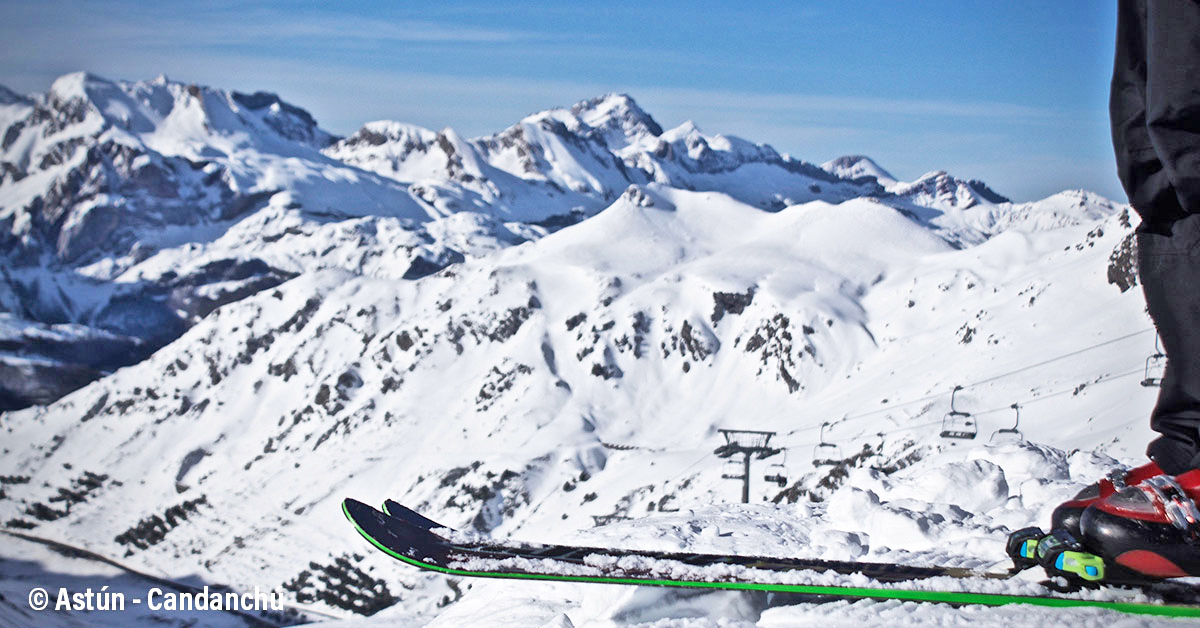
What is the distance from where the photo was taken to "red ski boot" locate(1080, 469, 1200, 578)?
542cm

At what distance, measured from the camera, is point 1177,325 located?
5.87 meters

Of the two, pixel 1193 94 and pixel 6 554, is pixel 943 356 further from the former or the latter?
pixel 6 554

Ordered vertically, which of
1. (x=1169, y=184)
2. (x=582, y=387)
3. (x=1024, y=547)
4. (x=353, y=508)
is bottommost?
(x=582, y=387)

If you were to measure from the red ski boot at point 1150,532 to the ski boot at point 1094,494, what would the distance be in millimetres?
211

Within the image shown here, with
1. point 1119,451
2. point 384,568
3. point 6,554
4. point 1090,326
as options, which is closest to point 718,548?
point 1119,451

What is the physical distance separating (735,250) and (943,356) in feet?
200

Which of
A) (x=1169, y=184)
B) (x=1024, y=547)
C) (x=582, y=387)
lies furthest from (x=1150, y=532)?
(x=582, y=387)

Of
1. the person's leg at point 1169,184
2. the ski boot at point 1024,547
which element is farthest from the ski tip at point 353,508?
the person's leg at point 1169,184

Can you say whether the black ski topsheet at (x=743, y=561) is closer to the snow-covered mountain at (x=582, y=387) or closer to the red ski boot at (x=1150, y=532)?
the red ski boot at (x=1150, y=532)

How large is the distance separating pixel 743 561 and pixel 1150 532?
239 cm

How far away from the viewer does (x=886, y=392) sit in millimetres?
97250

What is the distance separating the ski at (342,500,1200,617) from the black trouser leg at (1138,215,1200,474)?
41.1 inches

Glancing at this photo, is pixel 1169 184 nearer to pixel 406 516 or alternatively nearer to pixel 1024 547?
pixel 1024 547

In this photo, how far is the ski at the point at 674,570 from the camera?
18.5ft
